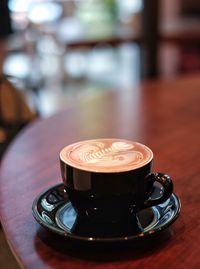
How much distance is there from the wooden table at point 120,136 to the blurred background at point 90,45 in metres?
0.73

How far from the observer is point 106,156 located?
2.26 feet

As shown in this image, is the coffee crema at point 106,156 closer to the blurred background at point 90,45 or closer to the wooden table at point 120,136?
the wooden table at point 120,136

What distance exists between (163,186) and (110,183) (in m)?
0.09

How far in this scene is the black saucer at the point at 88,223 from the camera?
625 millimetres

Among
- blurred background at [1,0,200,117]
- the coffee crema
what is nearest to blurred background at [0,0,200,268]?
blurred background at [1,0,200,117]

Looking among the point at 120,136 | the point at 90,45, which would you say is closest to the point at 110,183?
the point at 120,136

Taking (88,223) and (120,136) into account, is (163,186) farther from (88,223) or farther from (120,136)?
(120,136)

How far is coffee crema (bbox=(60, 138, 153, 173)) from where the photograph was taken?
0.64 meters

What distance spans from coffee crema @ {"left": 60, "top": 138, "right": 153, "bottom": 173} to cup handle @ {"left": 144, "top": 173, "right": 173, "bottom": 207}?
3cm

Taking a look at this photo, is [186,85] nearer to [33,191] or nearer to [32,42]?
[33,191]

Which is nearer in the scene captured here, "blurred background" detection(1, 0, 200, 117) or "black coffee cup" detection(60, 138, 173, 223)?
"black coffee cup" detection(60, 138, 173, 223)

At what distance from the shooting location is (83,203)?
0.66m

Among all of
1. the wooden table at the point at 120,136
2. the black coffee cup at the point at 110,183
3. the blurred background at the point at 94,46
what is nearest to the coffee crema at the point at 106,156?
the black coffee cup at the point at 110,183

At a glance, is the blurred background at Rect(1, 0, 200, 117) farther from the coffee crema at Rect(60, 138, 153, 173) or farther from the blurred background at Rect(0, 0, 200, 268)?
the coffee crema at Rect(60, 138, 153, 173)
